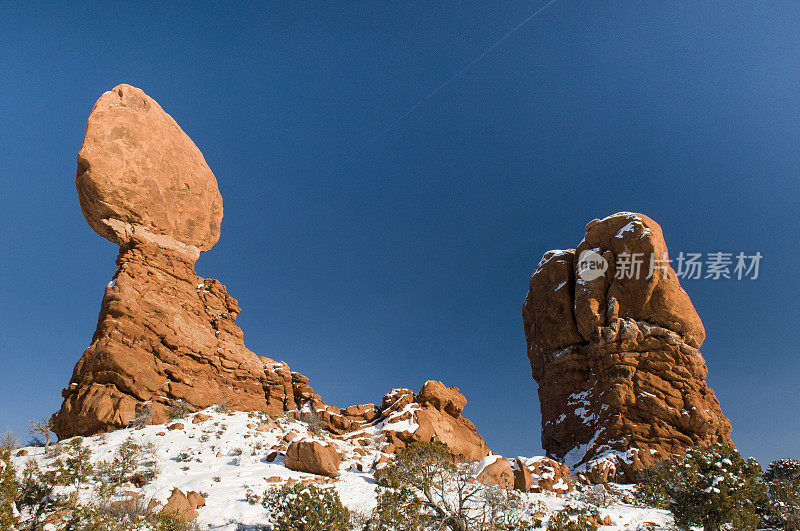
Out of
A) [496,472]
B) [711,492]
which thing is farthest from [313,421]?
[711,492]

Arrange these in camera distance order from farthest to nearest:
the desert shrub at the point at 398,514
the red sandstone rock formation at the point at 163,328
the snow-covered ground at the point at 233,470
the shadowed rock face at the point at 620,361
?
the shadowed rock face at the point at 620,361 < the red sandstone rock formation at the point at 163,328 < the snow-covered ground at the point at 233,470 < the desert shrub at the point at 398,514

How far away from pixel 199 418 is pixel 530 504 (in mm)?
15278

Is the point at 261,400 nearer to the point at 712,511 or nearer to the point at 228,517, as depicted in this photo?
the point at 228,517

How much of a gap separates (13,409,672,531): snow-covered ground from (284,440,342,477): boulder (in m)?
0.39

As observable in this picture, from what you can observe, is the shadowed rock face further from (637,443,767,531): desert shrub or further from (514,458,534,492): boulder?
(637,443,767,531): desert shrub

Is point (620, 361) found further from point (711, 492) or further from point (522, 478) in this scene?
point (711, 492)

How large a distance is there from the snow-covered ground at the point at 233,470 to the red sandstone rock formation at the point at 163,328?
6.29 ft

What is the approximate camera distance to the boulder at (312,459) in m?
16.4

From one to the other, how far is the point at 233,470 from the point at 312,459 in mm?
2951

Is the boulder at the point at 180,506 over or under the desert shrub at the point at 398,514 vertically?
under

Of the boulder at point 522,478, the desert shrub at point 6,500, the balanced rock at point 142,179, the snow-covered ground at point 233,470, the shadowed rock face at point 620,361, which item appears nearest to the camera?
the desert shrub at point 6,500

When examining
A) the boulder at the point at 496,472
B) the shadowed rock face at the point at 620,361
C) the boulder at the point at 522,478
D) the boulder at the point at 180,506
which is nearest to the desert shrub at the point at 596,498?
the boulder at the point at 522,478

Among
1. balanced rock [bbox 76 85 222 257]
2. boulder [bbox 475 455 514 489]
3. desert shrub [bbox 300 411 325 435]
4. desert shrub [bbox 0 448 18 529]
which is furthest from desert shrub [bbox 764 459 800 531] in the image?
balanced rock [bbox 76 85 222 257]

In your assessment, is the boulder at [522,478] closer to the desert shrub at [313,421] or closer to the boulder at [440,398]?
the boulder at [440,398]
